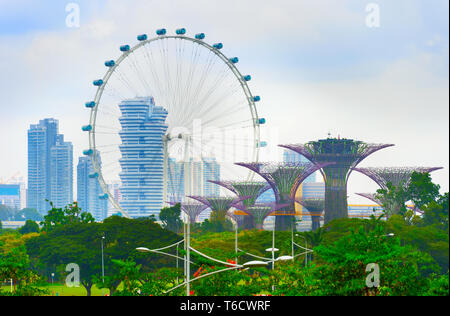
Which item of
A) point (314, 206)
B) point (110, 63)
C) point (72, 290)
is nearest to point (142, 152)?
point (314, 206)

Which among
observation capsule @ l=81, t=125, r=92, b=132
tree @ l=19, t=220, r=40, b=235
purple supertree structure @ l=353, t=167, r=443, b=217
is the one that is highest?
observation capsule @ l=81, t=125, r=92, b=132

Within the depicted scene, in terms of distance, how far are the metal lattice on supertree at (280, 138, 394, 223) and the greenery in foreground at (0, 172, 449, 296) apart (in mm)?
8046

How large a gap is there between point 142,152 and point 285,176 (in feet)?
262

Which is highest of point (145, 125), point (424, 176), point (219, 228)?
point (145, 125)

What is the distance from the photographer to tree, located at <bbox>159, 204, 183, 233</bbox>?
10469cm

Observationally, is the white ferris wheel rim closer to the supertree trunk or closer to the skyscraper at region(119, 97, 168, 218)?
the supertree trunk

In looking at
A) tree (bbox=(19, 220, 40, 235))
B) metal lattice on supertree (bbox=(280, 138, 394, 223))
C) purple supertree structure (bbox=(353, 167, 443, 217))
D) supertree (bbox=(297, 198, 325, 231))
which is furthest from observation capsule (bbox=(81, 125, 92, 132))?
supertree (bbox=(297, 198, 325, 231))

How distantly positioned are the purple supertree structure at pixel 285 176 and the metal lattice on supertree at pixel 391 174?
6.71 m

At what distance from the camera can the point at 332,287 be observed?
3003 cm

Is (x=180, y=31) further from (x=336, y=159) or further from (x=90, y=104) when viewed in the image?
(x=336, y=159)
